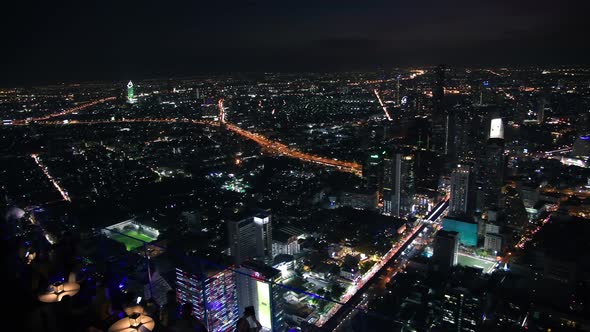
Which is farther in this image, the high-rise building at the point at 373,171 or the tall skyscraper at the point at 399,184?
the high-rise building at the point at 373,171

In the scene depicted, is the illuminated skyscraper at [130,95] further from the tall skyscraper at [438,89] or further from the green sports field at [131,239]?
the tall skyscraper at [438,89]

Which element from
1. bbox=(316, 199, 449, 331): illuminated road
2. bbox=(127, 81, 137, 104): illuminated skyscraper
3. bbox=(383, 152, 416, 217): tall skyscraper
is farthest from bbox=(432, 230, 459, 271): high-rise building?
bbox=(127, 81, 137, 104): illuminated skyscraper

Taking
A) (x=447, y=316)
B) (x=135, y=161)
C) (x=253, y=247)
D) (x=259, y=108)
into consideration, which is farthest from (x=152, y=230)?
(x=259, y=108)

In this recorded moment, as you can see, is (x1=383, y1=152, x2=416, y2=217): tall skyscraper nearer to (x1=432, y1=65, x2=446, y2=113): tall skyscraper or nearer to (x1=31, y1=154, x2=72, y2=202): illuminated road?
(x1=432, y1=65, x2=446, y2=113): tall skyscraper

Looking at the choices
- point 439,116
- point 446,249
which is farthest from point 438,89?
point 446,249

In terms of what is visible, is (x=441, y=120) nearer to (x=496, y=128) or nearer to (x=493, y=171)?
(x=496, y=128)

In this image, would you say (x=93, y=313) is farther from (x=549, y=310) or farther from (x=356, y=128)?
(x=356, y=128)

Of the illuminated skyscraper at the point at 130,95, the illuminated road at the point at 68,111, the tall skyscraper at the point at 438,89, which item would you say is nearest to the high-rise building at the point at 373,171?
the tall skyscraper at the point at 438,89
